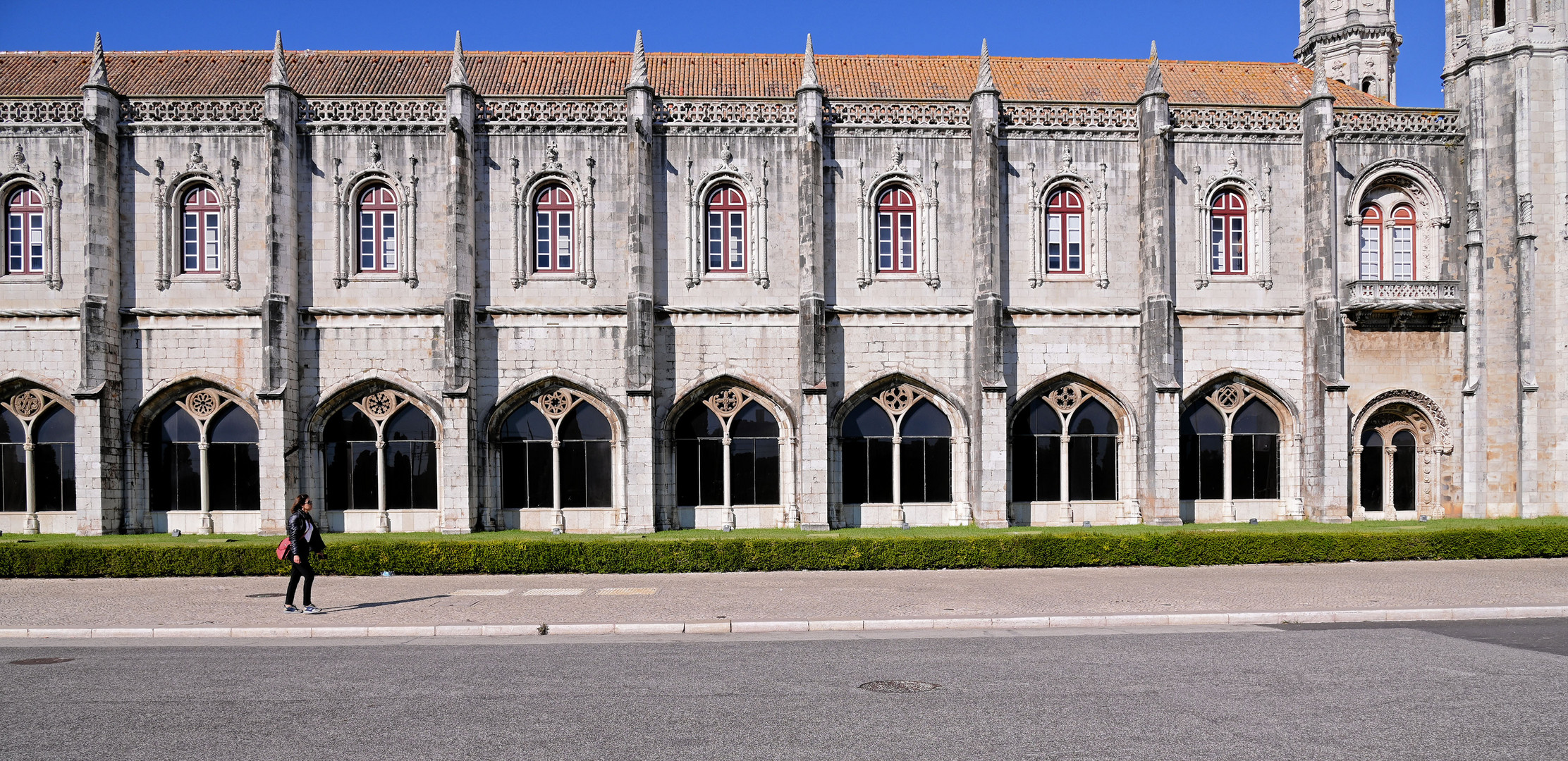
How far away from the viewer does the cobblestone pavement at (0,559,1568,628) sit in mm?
15625

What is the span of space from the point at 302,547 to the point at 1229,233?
24.9m

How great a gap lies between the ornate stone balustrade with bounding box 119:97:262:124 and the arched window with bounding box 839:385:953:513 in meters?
17.7

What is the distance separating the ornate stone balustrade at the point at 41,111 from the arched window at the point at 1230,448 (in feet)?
100

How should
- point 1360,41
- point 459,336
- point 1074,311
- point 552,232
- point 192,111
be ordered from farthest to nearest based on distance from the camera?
1. point 1360,41
2. point 1074,311
3. point 552,232
4. point 192,111
5. point 459,336

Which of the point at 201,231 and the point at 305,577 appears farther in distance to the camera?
the point at 201,231

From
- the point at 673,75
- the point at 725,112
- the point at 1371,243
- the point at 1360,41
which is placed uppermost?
the point at 1360,41

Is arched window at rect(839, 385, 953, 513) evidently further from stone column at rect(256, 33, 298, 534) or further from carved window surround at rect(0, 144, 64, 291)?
carved window surround at rect(0, 144, 64, 291)

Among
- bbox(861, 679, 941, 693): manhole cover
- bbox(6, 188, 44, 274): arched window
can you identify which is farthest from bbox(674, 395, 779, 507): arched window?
bbox(861, 679, 941, 693): manhole cover

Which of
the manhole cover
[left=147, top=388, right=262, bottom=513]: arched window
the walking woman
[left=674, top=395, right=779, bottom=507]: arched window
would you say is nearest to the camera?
the manhole cover

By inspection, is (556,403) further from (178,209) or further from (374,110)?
(178,209)

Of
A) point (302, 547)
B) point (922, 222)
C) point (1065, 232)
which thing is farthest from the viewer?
point (1065, 232)

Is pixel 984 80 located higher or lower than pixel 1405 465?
higher

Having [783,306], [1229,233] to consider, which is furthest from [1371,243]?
[783,306]

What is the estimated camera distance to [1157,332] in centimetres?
2845
